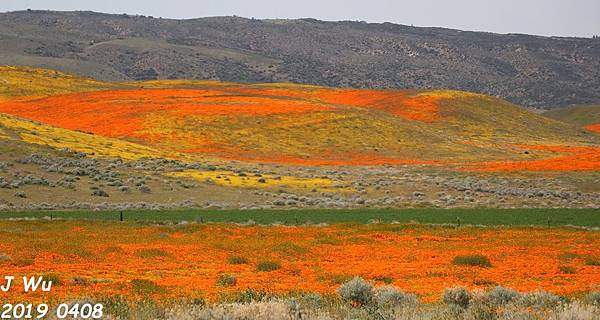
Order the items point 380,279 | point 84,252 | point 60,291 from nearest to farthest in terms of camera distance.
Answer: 1. point 60,291
2. point 380,279
3. point 84,252

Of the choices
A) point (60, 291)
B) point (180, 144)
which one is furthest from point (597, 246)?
point (180, 144)

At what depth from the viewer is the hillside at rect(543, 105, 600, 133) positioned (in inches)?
6107

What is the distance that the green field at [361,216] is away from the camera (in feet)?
123

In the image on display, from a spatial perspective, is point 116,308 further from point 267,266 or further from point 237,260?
point 237,260

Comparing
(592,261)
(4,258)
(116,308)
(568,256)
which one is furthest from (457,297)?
(4,258)

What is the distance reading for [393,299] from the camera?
13109 millimetres

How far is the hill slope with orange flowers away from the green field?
29690 mm

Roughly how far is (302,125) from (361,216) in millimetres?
56117

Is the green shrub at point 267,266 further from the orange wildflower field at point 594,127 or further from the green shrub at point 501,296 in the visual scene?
the orange wildflower field at point 594,127

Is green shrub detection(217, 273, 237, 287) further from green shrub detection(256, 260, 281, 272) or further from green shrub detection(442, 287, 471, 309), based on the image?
green shrub detection(442, 287, 471, 309)

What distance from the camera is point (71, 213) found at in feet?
130

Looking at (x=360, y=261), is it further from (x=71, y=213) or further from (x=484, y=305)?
(x=71, y=213)

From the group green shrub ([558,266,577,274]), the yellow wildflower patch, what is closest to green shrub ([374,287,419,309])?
green shrub ([558,266,577,274])

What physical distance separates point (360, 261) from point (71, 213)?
22.8 m
